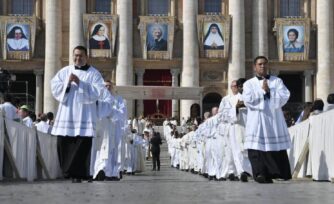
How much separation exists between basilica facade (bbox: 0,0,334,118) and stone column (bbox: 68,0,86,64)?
0.07 m

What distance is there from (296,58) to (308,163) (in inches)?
1590

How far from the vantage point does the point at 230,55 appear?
185 feet

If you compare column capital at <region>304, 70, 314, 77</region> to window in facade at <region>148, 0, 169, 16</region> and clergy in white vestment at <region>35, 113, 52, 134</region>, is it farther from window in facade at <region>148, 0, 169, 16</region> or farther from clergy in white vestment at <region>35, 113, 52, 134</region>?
clergy in white vestment at <region>35, 113, 52, 134</region>

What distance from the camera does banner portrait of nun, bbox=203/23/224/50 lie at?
55562 mm

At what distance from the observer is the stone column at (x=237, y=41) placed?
55.9m

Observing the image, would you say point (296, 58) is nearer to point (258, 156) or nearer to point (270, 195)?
point (258, 156)

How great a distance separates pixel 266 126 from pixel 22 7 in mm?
45420

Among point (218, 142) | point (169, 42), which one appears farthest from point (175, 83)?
point (218, 142)

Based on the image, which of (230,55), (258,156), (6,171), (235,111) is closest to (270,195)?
(258,156)

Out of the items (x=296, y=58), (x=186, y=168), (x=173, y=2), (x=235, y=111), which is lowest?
(x=186, y=168)

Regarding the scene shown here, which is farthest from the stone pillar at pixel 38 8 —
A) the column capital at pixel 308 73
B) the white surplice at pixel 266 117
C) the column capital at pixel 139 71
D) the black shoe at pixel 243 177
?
the white surplice at pixel 266 117

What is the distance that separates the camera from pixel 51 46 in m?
56.2

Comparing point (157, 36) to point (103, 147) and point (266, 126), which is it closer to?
point (103, 147)

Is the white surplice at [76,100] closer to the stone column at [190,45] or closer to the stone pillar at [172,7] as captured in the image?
the stone column at [190,45]
